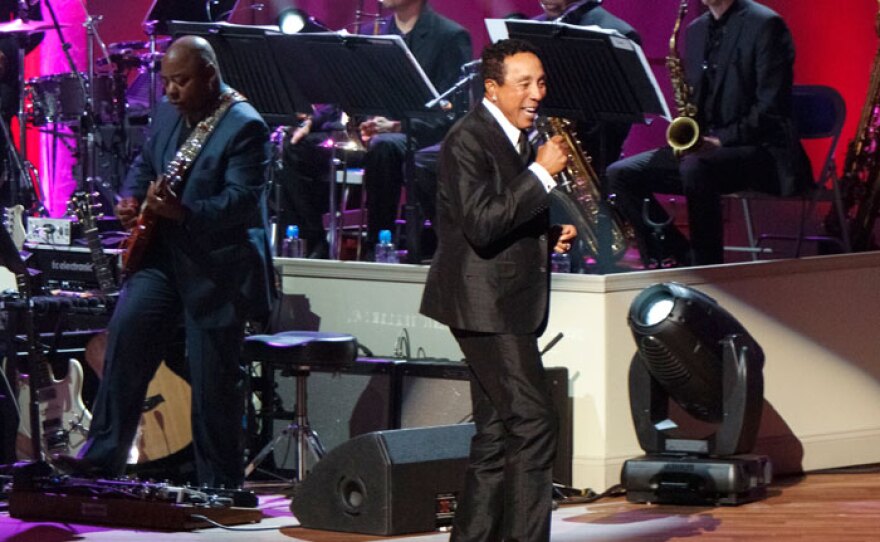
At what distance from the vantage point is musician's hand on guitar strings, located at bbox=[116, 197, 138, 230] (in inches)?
255

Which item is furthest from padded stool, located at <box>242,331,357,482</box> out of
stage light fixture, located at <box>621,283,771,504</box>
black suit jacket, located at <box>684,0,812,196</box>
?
black suit jacket, located at <box>684,0,812,196</box>

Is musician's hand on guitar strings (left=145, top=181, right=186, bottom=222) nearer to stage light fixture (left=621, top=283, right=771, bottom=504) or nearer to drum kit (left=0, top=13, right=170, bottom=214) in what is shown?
stage light fixture (left=621, top=283, right=771, bottom=504)

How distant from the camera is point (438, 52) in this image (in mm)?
8867

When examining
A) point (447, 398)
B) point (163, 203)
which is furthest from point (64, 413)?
point (447, 398)

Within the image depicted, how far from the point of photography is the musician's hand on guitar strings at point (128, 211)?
21.2 feet

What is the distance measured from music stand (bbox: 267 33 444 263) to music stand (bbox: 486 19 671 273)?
0.53 m

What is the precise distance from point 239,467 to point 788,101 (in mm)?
3482

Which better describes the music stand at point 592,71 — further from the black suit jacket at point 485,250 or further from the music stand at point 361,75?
the black suit jacket at point 485,250

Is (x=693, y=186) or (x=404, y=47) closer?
(x=404, y=47)

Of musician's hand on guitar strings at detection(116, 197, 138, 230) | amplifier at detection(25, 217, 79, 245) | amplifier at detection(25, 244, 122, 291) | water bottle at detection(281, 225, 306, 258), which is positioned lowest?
amplifier at detection(25, 244, 122, 291)

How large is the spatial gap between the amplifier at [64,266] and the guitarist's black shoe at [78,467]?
137 cm

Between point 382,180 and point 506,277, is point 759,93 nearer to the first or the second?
point 382,180

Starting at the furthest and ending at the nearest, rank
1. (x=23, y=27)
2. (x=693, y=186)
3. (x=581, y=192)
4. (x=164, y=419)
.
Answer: (x=23, y=27) → (x=581, y=192) → (x=693, y=186) → (x=164, y=419)

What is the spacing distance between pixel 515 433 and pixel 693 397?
7.08 ft
